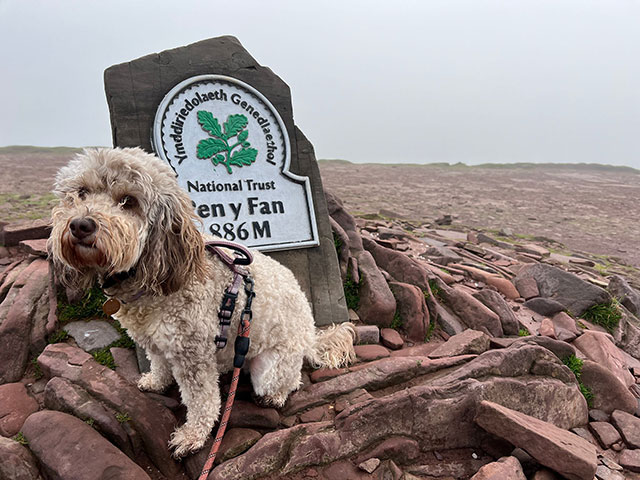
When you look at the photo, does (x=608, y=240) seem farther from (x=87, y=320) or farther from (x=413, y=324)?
(x=87, y=320)

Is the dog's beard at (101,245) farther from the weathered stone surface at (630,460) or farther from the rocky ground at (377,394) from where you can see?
the weathered stone surface at (630,460)

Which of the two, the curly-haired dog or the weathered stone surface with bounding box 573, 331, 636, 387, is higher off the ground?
the curly-haired dog

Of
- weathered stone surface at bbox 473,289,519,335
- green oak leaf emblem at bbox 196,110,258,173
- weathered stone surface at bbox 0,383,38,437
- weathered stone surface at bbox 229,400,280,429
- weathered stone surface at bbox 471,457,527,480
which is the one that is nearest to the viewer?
weathered stone surface at bbox 471,457,527,480

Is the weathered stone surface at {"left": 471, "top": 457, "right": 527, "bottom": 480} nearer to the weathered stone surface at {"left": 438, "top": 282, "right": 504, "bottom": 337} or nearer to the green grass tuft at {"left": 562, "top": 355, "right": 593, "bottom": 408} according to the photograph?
the green grass tuft at {"left": 562, "top": 355, "right": 593, "bottom": 408}

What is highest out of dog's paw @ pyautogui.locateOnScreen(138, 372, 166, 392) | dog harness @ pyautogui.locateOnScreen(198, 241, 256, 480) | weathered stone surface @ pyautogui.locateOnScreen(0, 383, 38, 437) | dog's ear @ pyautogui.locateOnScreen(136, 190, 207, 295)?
dog's ear @ pyautogui.locateOnScreen(136, 190, 207, 295)

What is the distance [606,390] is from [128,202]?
5.47 metres

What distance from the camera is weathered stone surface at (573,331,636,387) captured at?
4.92 metres

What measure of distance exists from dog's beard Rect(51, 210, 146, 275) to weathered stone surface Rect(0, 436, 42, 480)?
1.56 meters

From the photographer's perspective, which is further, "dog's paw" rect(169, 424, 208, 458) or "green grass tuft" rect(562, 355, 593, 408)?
"green grass tuft" rect(562, 355, 593, 408)

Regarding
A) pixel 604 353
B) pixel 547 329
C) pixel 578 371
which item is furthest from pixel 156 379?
pixel 604 353

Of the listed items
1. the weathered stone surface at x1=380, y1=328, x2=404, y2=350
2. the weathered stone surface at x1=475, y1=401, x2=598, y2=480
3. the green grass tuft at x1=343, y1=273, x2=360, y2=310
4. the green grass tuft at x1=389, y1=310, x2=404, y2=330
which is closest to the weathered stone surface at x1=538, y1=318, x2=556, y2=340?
the green grass tuft at x1=389, y1=310, x2=404, y2=330

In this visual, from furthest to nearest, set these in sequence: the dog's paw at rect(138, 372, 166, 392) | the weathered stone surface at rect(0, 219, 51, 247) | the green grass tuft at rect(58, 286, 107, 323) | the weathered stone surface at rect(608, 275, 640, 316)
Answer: the weathered stone surface at rect(608, 275, 640, 316) < the weathered stone surface at rect(0, 219, 51, 247) < the green grass tuft at rect(58, 286, 107, 323) < the dog's paw at rect(138, 372, 166, 392)

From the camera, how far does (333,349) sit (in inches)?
173

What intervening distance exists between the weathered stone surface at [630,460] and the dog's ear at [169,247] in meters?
4.48
